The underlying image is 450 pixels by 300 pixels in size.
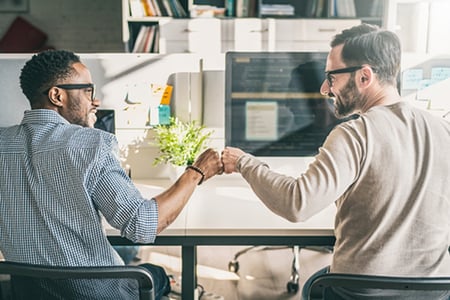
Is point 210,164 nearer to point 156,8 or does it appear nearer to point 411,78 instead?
point 411,78

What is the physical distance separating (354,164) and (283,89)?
84 cm

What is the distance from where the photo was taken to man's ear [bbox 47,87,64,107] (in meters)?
1.44

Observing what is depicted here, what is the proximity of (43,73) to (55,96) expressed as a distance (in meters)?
0.07

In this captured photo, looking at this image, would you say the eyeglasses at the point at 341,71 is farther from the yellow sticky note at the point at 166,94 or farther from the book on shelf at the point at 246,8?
the book on shelf at the point at 246,8

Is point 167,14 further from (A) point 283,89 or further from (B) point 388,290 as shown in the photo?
(B) point 388,290

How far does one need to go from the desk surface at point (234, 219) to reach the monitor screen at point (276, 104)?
0.71 feet

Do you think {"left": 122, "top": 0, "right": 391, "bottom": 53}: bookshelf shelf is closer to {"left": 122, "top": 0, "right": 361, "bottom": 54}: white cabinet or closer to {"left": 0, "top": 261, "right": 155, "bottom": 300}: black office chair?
{"left": 122, "top": 0, "right": 361, "bottom": 54}: white cabinet

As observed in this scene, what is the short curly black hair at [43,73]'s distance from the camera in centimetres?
144

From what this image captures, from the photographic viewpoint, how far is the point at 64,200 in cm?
125

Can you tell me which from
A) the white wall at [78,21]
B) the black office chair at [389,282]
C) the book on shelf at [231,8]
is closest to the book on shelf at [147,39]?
the book on shelf at [231,8]

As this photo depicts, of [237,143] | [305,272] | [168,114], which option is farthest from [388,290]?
[305,272]

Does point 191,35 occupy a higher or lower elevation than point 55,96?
higher

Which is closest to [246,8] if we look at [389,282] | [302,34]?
[302,34]

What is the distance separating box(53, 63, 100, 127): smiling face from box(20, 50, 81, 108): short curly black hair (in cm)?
2
